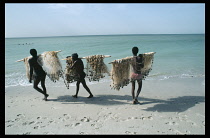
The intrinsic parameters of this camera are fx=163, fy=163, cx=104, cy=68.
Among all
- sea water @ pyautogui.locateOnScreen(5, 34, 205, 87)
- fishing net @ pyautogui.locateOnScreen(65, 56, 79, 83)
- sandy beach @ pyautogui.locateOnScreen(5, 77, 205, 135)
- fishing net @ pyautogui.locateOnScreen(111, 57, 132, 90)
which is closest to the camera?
sandy beach @ pyautogui.locateOnScreen(5, 77, 205, 135)

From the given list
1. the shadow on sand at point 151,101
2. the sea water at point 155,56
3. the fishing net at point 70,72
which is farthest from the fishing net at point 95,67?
the sea water at point 155,56

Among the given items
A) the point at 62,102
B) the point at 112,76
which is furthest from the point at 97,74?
the point at 62,102

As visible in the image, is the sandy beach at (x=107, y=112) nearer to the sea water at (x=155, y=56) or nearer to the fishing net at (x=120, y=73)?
the fishing net at (x=120, y=73)

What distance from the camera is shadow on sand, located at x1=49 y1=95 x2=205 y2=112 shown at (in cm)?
501

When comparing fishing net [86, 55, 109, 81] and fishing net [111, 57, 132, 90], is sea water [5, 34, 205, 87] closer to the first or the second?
fishing net [86, 55, 109, 81]

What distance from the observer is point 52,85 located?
25.5 feet

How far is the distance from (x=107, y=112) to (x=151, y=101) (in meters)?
1.75

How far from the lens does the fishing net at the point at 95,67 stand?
568cm

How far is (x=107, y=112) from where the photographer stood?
480cm

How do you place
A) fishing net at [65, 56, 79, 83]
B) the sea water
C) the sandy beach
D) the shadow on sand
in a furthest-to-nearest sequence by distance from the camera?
the sea water < fishing net at [65, 56, 79, 83] < the shadow on sand < the sandy beach

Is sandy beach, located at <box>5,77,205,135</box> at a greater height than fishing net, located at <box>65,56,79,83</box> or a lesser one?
lesser

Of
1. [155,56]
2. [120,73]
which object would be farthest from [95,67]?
[155,56]

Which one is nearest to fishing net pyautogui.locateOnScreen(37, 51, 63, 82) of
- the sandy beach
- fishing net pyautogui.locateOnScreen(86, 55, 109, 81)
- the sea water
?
the sea water
